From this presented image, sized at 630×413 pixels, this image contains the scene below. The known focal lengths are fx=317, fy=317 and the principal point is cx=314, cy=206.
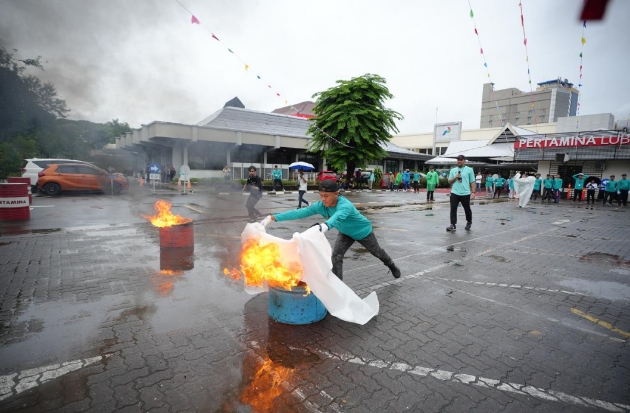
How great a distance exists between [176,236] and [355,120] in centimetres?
1786

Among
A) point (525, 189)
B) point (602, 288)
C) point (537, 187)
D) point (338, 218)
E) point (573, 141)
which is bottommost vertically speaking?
point (602, 288)

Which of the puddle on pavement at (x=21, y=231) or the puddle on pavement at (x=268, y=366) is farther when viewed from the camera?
the puddle on pavement at (x=21, y=231)

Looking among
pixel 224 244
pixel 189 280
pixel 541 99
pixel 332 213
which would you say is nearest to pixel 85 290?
pixel 189 280

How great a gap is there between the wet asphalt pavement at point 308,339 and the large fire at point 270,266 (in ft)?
1.65

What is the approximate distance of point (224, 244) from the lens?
24.1ft

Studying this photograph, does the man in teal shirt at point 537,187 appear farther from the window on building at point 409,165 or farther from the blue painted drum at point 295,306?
the blue painted drum at point 295,306

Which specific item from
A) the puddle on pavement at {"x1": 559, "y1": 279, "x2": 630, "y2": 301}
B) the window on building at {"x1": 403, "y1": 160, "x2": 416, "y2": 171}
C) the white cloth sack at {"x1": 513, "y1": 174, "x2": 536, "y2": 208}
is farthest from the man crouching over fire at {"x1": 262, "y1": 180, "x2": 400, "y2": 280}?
the window on building at {"x1": 403, "y1": 160, "x2": 416, "y2": 171}

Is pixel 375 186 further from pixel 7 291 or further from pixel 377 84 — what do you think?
pixel 7 291

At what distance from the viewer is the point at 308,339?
333cm

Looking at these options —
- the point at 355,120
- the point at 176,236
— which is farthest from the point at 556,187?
the point at 176,236

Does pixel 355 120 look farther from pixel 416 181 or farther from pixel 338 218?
pixel 338 218

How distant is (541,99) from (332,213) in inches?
2246

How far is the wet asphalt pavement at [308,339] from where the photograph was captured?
2484mm

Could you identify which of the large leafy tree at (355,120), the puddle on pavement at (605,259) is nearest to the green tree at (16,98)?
the large leafy tree at (355,120)
